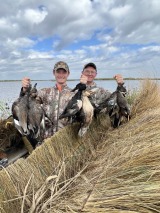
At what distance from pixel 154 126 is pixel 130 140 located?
0.57m

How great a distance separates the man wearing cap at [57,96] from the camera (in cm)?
549

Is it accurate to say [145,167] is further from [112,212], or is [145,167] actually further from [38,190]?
[38,190]

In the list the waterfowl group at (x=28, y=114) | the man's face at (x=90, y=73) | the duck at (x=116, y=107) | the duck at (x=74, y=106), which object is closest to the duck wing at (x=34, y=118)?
the waterfowl group at (x=28, y=114)

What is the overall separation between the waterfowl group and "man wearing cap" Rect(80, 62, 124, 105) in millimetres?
764

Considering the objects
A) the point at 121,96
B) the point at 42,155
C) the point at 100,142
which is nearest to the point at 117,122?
the point at 121,96

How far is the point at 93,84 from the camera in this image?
628cm

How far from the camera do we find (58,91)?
5641mm

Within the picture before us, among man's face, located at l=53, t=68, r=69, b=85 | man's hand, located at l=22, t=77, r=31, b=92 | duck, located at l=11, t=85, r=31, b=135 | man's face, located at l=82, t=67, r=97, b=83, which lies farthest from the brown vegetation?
man's face, located at l=82, t=67, r=97, b=83

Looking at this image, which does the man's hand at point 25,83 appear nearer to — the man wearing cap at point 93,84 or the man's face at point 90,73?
the man wearing cap at point 93,84

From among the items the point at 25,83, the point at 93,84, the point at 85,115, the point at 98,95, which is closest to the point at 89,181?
the point at 85,115

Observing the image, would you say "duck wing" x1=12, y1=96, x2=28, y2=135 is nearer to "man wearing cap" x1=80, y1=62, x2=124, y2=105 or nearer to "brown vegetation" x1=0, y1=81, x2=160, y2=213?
"man wearing cap" x1=80, y1=62, x2=124, y2=105

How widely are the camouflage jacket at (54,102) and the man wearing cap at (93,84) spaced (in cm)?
41

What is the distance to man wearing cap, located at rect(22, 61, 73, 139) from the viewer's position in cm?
549

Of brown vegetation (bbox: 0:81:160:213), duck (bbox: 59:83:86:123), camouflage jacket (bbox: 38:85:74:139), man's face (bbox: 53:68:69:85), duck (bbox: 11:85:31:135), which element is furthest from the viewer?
man's face (bbox: 53:68:69:85)
